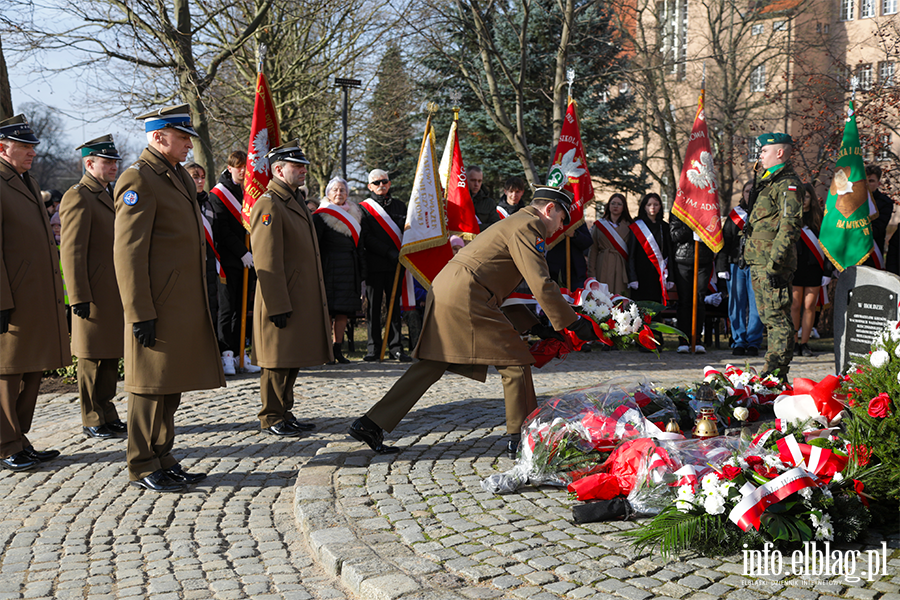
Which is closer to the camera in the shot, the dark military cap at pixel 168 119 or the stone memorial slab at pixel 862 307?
the dark military cap at pixel 168 119

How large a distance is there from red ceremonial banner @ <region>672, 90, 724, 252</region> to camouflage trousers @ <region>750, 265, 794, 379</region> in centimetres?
332

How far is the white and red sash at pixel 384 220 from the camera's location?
10242 mm

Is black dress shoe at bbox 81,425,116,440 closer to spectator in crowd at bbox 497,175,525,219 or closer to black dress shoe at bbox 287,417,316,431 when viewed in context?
black dress shoe at bbox 287,417,316,431

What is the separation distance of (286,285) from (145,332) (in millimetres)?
1468

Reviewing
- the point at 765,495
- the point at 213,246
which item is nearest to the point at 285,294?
the point at 213,246

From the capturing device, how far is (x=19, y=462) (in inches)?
222

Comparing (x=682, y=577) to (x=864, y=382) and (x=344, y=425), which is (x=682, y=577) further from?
(x=344, y=425)

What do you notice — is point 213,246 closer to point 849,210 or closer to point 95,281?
point 95,281

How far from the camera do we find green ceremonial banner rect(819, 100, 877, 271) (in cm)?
859

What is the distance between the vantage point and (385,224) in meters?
10.2

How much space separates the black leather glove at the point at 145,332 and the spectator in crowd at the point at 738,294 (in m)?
8.28

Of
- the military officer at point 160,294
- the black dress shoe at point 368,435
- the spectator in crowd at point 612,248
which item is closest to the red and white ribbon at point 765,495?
the black dress shoe at point 368,435

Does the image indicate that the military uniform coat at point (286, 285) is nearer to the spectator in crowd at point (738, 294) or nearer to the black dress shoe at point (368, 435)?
the black dress shoe at point (368, 435)

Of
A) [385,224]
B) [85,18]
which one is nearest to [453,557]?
[385,224]
